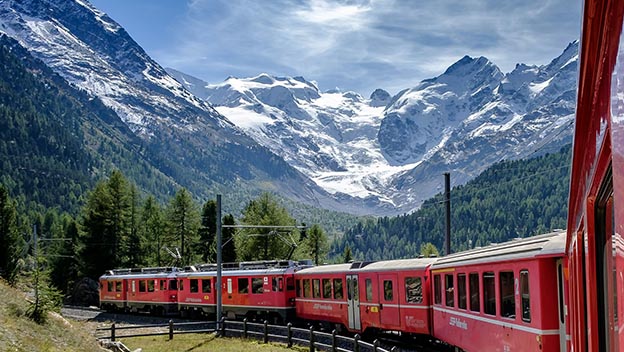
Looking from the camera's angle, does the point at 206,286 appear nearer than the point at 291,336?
No

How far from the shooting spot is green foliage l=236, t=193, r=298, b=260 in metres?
68.9

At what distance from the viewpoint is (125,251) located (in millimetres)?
73625

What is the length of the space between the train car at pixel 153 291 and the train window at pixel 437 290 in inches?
1103

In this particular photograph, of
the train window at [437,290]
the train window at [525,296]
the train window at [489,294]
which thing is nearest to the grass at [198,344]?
the train window at [437,290]

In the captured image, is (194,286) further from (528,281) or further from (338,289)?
(528,281)

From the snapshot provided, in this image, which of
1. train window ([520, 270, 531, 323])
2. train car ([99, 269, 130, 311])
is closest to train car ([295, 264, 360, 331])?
train window ([520, 270, 531, 323])

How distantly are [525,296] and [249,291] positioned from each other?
27.7 metres

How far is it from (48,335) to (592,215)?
17976mm

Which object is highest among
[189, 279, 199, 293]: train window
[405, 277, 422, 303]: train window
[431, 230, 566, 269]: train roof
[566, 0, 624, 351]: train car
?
[566, 0, 624, 351]: train car

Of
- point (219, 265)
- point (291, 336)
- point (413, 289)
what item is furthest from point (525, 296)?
point (219, 265)

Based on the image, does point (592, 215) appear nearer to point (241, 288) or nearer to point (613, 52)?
point (613, 52)

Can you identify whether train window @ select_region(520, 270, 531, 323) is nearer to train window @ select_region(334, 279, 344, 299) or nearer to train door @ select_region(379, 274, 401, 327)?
train door @ select_region(379, 274, 401, 327)

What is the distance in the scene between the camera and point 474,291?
1543cm

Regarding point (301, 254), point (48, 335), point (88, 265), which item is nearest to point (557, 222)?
point (301, 254)
